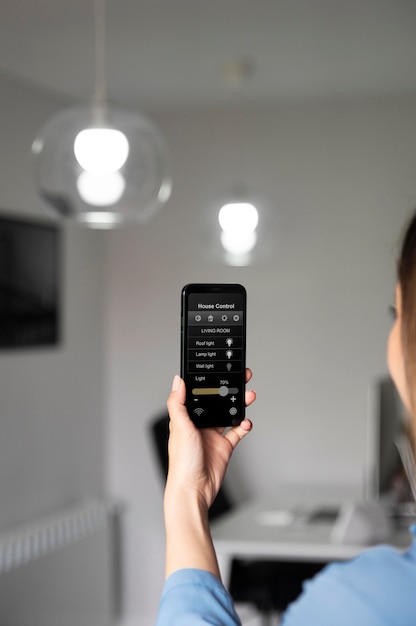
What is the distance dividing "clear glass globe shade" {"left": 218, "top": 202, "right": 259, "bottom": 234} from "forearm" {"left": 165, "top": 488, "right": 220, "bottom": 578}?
17 centimetres

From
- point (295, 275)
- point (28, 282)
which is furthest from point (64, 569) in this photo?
point (295, 275)

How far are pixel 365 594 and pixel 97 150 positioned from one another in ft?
2.44

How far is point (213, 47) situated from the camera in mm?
2242

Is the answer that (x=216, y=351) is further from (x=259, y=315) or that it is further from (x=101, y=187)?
(x=259, y=315)

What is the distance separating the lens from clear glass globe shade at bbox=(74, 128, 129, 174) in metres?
1.21

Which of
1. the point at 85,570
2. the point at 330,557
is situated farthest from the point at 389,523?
the point at 85,570

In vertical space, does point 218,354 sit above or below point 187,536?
above

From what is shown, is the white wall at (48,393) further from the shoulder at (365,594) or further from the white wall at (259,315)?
the shoulder at (365,594)

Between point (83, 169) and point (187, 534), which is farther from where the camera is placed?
point (83, 169)

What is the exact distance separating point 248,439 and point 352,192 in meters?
0.84

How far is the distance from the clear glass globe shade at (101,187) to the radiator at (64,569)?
142cm

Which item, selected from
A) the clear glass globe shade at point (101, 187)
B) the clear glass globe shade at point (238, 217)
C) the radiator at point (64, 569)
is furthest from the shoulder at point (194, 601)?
the radiator at point (64, 569)

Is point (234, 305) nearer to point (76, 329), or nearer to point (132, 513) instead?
point (76, 329)

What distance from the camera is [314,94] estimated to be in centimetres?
268
